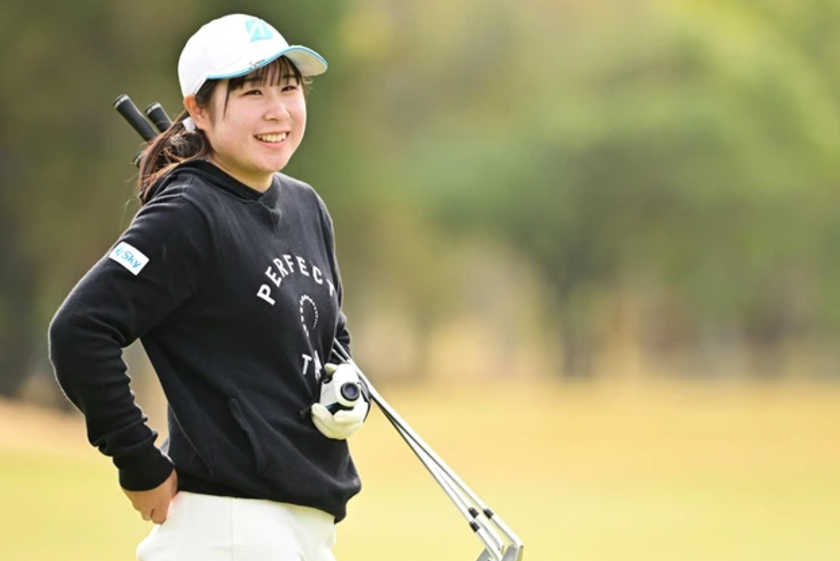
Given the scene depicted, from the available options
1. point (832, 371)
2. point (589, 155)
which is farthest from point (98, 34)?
point (832, 371)

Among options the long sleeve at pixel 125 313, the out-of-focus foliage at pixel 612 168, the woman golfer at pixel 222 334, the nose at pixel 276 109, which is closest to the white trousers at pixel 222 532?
the woman golfer at pixel 222 334

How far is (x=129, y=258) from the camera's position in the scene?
279 cm

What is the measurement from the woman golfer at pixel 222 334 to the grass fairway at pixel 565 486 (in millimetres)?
6258

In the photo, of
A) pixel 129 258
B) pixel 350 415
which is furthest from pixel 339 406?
pixel 129 258

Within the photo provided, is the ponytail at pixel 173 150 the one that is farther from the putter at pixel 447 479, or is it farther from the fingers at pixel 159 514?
the fingers at pixel 159 514

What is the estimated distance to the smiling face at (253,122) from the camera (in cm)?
297

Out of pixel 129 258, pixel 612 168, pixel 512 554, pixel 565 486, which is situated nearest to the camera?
pixel 129 258

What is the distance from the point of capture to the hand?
2.89 m

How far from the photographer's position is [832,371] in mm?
41062

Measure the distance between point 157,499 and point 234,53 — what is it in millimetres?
813

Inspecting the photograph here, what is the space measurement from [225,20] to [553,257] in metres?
36.0

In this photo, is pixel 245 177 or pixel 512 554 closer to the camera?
pixel 245 177

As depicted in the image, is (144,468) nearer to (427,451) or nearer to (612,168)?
(427,451)

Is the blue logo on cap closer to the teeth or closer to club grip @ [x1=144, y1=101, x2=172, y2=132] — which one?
the teeth
